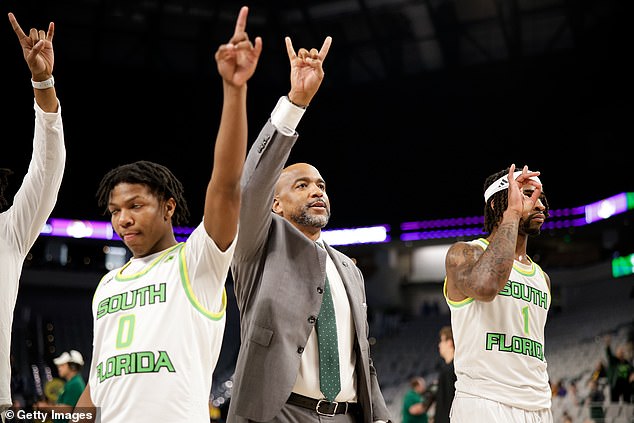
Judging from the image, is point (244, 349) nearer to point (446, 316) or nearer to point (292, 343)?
point (292, 343)

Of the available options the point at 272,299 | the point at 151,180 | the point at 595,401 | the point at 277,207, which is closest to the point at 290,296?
the point at 272,299

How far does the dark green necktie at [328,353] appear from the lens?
351 cm

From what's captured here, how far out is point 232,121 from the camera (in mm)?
2533

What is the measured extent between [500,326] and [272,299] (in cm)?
138

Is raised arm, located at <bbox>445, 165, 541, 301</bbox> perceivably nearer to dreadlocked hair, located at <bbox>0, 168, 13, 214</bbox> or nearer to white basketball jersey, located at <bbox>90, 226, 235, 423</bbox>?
white basketball jersey, located at <bbox>90, 226, 235, 423</bbox>

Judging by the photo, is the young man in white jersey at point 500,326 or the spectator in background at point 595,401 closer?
the young man in white jersey at point 500,326

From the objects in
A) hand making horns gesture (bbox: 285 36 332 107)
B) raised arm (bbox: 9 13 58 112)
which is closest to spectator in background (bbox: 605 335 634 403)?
hand making horns gesture (bbox: 285 36 332 107)

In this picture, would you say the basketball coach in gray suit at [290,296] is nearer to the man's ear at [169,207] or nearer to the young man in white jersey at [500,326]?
the man's ear at [169,207]

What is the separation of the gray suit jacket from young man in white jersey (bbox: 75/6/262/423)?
18.6 inches

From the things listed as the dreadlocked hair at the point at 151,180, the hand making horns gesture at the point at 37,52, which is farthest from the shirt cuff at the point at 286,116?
the hand making horns gesture at the point at 37,52

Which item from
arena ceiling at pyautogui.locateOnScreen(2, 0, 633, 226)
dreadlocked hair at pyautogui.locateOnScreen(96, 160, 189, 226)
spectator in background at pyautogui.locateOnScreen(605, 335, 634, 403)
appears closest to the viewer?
dreadlocked hair at pyautogui.locateOnScreen(96, 160, 189, 226)

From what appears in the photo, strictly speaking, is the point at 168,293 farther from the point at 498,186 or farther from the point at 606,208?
the point at 606,208

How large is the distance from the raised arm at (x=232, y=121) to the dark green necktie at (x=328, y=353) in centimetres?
118

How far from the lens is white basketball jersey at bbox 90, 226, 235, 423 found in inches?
101
